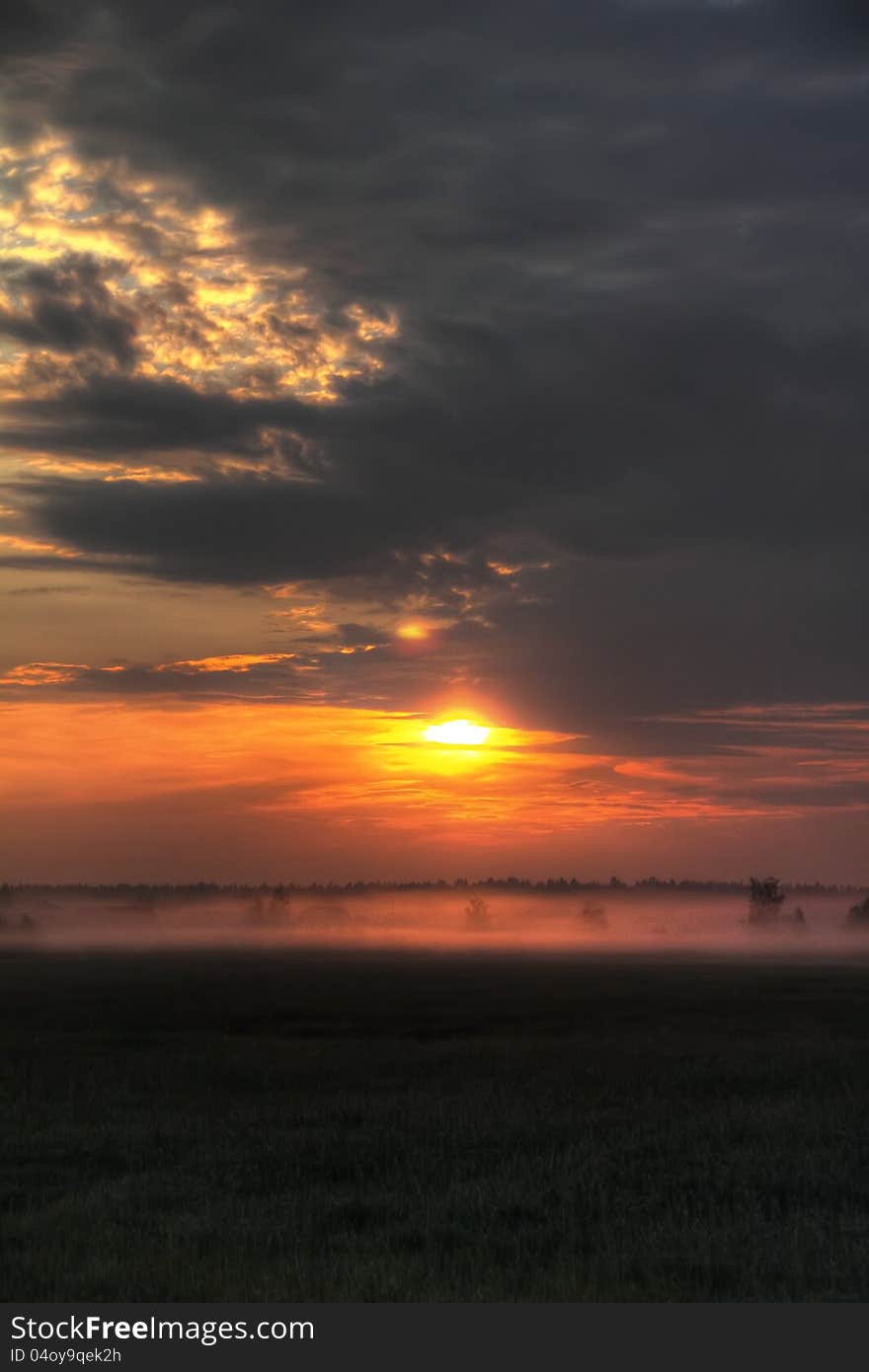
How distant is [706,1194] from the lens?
72.7ft

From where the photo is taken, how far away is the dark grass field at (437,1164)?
17.3m

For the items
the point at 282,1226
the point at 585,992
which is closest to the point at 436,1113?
the point at 282,1226

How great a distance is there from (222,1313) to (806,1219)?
907cm

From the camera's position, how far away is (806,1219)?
19.9 meters

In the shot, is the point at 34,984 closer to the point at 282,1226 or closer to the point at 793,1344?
the point at 282,1226

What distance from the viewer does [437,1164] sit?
25.5 meters

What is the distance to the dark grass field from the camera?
1727 centimetres

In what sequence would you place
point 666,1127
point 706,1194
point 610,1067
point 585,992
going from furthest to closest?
1. point 585,992
2. point 610,1067
3. point 666,1127
4. point 706,1194

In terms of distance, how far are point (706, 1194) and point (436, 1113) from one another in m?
11.1

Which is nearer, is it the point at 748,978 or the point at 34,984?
the point at 34,984

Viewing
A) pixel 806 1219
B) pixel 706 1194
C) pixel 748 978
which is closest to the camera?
pixel 806 1219

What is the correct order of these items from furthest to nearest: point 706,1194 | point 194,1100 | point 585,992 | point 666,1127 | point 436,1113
Answer: point 585,992, point 194,1100, point 436,1113, point 666,1127, point 706,1194

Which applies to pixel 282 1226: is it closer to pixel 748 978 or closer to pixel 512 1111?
pixel 512 1111

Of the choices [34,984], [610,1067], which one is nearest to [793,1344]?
[610,1067]
